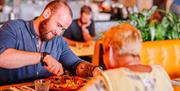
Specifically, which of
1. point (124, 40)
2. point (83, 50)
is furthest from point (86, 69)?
point (83, 50)

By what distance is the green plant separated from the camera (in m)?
4.03

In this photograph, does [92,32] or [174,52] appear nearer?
[174,52]

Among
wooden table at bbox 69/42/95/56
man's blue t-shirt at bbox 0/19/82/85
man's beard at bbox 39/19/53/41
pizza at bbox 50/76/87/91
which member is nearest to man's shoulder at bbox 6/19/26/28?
man's blue t-shirt at bbox 0/19/82/85

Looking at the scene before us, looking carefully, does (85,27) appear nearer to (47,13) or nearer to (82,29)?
(82,29)

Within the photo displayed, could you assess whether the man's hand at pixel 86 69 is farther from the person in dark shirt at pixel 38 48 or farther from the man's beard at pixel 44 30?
the man's beard at pixel 44 30

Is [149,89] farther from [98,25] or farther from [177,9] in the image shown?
[98,25]

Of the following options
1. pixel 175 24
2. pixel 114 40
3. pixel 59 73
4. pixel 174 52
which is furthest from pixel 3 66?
pixel 175 24

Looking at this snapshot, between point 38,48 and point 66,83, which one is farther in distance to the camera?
point 38,48

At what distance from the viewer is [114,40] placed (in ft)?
6.53

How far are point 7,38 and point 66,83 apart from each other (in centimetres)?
58

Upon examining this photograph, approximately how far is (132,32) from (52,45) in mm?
1280

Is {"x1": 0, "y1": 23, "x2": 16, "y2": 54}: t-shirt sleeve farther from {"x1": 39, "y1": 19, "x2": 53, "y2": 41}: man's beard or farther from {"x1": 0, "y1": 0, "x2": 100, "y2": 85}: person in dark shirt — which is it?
{"x1": 39, "y1": 19, "x2": 53, "y2": 41}: man's beard

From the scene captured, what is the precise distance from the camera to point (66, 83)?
274 centimetres

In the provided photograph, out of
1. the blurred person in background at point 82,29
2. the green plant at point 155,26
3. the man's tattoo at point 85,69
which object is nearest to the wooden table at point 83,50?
the blurred person in background at point 82,29
